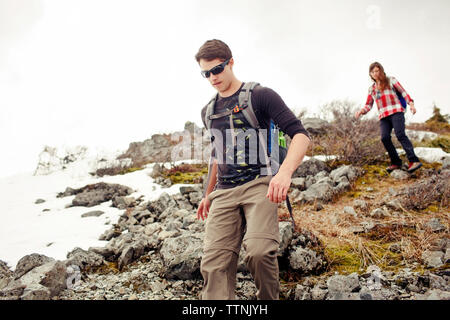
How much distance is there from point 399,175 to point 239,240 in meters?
5.12

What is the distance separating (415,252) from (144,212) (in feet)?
15.9

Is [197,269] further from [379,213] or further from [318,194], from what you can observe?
[318,194]

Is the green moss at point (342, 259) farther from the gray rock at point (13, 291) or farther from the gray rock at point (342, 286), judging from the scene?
the gray rock at point (13, 291)

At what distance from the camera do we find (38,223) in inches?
255

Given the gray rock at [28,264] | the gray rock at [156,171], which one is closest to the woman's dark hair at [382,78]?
the gray rock at [28,264]

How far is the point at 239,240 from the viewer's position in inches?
87.4

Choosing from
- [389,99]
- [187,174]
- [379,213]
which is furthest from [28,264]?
[389,99]

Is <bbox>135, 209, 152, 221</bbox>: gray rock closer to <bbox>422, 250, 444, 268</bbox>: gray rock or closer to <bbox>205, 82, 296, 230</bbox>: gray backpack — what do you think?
<bbox>205, 82, 296, 230</bbox>: gray backpack

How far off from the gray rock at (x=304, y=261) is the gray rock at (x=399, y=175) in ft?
12.7

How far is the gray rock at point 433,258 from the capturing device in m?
2.54

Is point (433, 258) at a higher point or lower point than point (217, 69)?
lower
